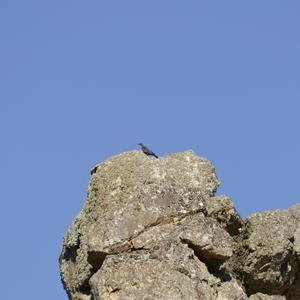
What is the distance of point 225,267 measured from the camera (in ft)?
125

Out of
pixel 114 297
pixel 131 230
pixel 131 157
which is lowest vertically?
pixel 114 297

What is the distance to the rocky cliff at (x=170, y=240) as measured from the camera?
115 ft

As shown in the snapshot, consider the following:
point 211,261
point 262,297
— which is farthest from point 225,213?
point 262,297

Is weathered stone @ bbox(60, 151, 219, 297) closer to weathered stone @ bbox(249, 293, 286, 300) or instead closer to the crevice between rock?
the crevice between rock

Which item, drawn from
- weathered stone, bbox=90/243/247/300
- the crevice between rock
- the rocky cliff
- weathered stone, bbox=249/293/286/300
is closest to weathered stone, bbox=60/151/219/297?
the rocky cliff

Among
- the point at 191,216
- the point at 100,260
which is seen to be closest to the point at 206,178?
the point at 191,216

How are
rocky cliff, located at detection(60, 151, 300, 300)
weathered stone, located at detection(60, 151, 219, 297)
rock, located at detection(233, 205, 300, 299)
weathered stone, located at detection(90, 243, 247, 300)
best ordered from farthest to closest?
rock, located at detection(233, 205, 300, 299) → weathered stone, located at detection(60, 151, 219, 297) → rocky cliff, located at detection(60, 151, 300, 300) → weathered stone, located at detection(90, 243, 247, 300)

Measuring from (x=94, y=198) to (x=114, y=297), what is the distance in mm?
4981

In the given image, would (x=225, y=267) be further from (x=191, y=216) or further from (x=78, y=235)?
(x=78, y=235)

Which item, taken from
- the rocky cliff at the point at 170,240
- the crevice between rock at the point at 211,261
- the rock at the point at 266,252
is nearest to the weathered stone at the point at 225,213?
Answer: the rocky cliff at the point at 170,240

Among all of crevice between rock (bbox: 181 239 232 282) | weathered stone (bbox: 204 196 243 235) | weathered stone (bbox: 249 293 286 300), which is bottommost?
weathered stone (bbox: 249 293 286 300)

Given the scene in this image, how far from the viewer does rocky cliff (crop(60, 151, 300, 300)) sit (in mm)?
35188

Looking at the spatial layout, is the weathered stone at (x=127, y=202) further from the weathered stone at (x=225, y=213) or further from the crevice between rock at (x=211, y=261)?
the crevice between rock at (x=211, y=261)

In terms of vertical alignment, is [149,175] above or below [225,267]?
above
